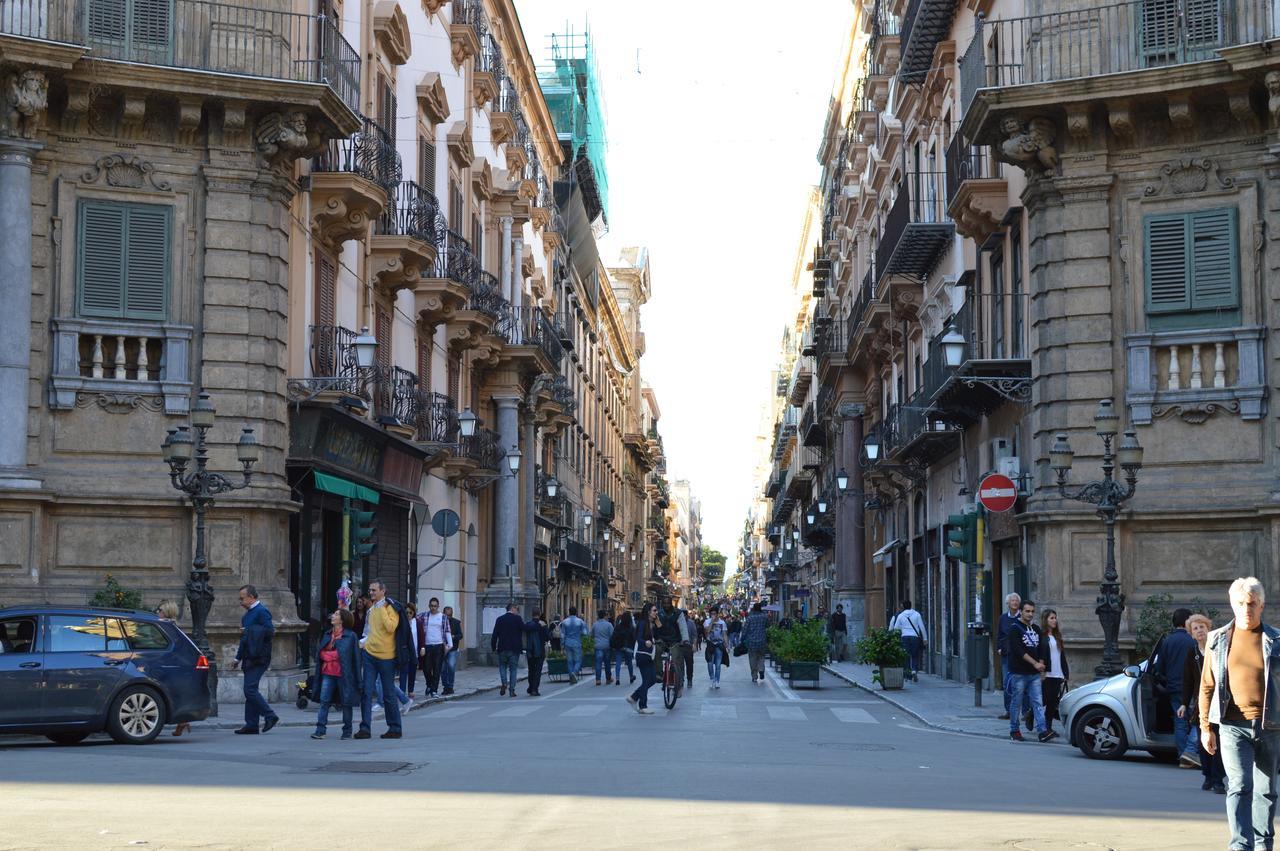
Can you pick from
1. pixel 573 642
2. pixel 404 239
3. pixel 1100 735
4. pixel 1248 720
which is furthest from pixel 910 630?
pixel 1248 720

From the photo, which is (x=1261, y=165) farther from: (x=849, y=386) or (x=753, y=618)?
(x=849, y=386)

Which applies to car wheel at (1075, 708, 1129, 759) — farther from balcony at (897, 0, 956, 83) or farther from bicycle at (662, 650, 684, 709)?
balcony at (897, 0, 956, 83)

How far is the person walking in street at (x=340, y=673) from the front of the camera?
19.0 metres

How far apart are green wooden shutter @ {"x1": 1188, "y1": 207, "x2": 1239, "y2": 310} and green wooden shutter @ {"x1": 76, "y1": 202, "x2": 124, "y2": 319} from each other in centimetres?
1455

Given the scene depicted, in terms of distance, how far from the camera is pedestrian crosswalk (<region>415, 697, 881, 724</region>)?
2328cm

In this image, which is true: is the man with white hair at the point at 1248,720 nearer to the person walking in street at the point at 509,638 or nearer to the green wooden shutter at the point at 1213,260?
the green wooden shutter at the point at 1213,260

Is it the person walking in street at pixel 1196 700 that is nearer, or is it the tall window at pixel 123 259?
the person walking in street at pixel 1196 700

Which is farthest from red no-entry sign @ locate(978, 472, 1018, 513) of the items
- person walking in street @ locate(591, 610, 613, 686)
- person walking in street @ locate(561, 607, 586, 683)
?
person walking in street @ locate(561, 607, 586, 683)

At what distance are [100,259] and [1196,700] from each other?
1571 centimetres

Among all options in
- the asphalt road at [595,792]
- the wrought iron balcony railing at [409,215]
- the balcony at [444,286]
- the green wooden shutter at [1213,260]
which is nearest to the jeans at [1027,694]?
the asphalt road at [595,792]

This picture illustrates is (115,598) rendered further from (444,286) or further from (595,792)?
(444,286)

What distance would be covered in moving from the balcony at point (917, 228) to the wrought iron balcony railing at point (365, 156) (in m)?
10.1

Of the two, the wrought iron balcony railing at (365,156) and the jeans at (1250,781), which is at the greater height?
the wrought iron balcony railing at (365,156)

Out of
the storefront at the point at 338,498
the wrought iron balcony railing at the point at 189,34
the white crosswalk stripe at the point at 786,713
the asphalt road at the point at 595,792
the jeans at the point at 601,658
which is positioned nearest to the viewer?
the asphalt road at the point at 595,792
